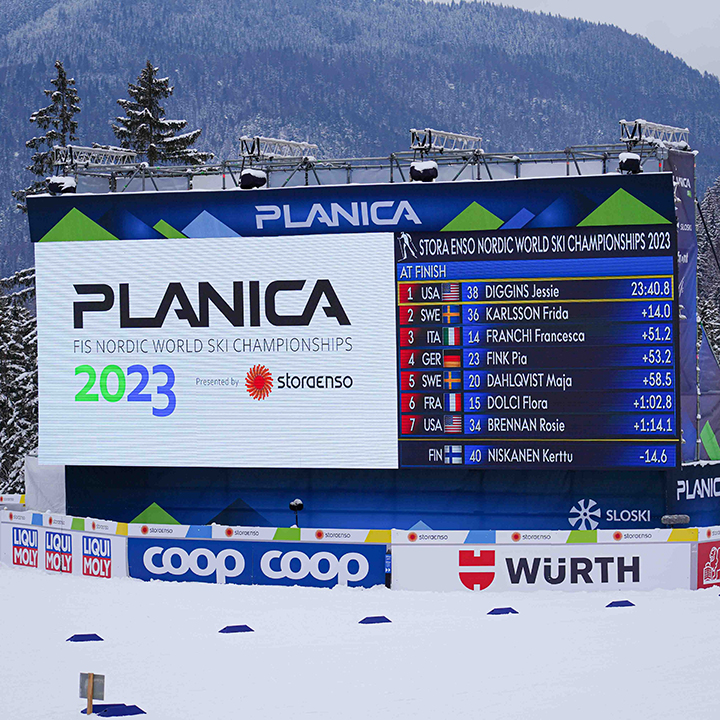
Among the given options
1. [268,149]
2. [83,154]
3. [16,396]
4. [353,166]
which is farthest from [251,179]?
[16,396]

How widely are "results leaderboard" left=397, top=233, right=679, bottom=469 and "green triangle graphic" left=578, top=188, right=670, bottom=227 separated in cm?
63

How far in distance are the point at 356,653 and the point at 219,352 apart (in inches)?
292

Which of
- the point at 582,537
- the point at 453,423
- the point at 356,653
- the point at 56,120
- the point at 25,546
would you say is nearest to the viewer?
the point at 356,653

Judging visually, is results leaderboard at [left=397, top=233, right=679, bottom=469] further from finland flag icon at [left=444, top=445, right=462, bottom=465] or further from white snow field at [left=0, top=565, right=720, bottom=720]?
white snow field at [left=0, top=565, right=720, bottom=720]

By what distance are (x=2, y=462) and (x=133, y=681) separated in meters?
27.6

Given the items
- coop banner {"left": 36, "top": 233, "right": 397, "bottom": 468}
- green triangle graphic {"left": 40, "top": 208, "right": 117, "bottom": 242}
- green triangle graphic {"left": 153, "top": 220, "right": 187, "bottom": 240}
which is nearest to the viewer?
coop banner {"left": 36, "top": 233, "right": 397, "bottom": 468}

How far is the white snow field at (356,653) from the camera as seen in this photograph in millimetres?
10250

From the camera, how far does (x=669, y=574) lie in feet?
53.1

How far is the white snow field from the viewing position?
33.6ft

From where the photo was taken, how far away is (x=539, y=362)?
17.6m

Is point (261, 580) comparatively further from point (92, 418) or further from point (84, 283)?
point (84, 283)

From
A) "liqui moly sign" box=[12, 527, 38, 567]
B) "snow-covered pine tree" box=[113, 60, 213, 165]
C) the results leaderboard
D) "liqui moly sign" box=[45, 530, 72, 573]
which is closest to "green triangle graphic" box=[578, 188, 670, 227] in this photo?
the results leaderboard

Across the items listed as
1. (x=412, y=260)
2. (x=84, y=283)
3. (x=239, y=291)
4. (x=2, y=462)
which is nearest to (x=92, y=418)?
(x=84, y=283)

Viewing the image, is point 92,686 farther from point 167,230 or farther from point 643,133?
point 643,133
